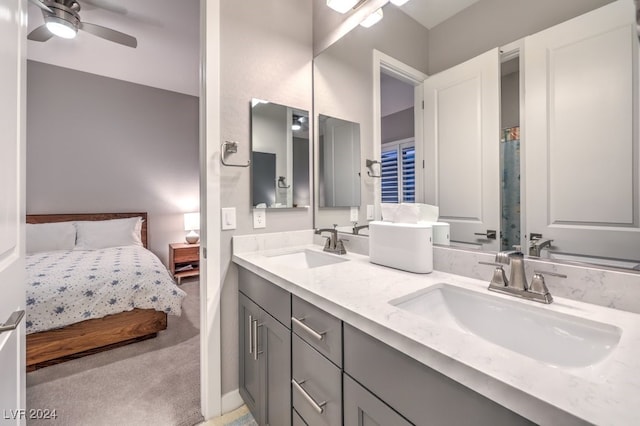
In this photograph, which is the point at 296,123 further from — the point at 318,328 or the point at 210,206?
the point at 318,328

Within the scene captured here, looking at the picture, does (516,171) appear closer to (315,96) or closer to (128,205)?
(315,96)

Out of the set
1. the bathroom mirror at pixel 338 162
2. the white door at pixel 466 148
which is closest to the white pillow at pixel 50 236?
the bathroom mirror at pixel 338 162

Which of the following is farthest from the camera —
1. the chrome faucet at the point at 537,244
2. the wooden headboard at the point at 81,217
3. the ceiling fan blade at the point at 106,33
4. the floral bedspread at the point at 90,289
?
the wooden headboard at the point at 81,217

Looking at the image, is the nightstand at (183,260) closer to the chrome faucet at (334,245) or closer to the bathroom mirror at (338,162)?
the bathroom mirror at (338,162)

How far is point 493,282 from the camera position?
0.89m

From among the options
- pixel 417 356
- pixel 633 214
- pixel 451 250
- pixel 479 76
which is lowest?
pixel 417 356

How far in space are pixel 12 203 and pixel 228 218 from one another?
0.82 m

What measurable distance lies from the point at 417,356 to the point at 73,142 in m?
4.64

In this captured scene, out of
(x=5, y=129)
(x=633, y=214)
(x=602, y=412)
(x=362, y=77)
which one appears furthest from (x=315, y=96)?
(x=602, y=412)

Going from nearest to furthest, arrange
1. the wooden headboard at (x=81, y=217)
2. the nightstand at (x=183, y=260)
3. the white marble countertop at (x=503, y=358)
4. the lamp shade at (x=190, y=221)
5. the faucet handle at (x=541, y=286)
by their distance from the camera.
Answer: the white marble countertop at (x=503, y=358) → the faucet handle at (x=541, y=286) → the wooden headboard at (x=81, y=217) → the nightstand at (x=183, y=260) → the lamp shade at (x=190, y=221)

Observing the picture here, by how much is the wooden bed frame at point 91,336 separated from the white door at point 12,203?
1467mm

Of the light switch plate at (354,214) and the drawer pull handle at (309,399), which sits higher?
the light switch plate at (354,214)

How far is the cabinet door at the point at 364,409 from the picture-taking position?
0.64m

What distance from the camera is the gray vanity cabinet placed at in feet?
3.51
